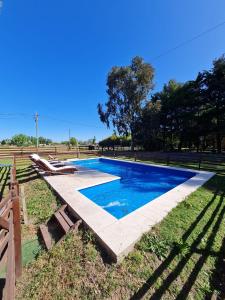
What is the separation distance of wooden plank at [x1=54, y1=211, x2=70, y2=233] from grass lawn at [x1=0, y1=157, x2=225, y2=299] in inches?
10.5

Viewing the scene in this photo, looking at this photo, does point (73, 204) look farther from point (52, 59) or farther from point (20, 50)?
point (52, 59)

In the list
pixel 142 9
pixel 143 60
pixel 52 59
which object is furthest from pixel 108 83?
pixel 142 9

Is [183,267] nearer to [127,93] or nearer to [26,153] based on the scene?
[26,153]

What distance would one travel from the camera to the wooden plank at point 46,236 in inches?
106

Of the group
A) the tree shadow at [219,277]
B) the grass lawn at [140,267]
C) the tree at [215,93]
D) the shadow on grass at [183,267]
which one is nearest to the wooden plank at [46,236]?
the grass lawn at [140,267]

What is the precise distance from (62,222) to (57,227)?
0.20 metres

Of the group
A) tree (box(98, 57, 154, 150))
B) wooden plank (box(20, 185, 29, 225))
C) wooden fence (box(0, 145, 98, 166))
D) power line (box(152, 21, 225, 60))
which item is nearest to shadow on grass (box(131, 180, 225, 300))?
wooden plank (box(20, 185, 29, 225))

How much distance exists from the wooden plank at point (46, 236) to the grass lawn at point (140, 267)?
12 cm

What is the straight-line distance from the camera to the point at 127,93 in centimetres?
2009

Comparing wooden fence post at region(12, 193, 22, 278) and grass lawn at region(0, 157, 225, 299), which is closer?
grass lawn at region(0, 157, 225, 299)

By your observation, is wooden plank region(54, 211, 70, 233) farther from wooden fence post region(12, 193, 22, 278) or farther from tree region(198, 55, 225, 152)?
tree region(198, 55, 225, 152)

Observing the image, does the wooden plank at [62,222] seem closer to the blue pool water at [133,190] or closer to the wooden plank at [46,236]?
the wooden plank at [46,236]

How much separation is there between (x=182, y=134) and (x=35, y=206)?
2253cm

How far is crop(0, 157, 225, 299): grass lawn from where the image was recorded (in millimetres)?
1849
